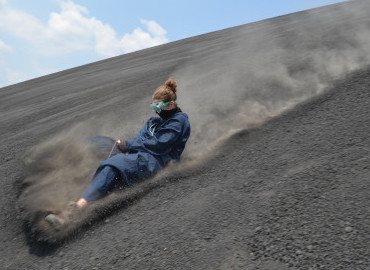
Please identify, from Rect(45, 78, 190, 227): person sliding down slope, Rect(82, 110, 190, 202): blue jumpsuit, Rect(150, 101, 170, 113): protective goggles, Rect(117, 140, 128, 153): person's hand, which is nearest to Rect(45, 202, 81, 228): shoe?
Rect(45, 78, 190, 227): person sliding down slope

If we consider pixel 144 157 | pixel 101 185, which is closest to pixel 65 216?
pixel 101 185

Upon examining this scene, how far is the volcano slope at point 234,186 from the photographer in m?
2.60

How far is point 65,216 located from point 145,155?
3.50 ft

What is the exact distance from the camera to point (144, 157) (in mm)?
3979

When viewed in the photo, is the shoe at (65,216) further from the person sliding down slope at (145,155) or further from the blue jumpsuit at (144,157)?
the blue jumpsuit at (144,157)

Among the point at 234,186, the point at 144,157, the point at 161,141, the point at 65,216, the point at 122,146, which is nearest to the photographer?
the point at 65,216

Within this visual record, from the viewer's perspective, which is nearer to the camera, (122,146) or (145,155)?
(145,155)

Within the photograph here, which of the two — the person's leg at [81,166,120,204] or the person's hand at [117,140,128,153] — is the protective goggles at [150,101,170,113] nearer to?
the person's hand at [117,140,128,153]

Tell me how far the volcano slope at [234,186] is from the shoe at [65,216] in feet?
0.52

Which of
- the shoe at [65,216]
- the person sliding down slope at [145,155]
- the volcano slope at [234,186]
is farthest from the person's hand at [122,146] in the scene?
the shoe at [65,216]

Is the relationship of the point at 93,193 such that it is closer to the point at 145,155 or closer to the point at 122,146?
the point at 145,155

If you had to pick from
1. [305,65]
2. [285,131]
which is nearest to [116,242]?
[285,131]

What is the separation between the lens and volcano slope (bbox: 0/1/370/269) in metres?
2.60

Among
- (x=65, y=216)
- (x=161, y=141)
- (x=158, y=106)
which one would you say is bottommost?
(x=65, y=216)
